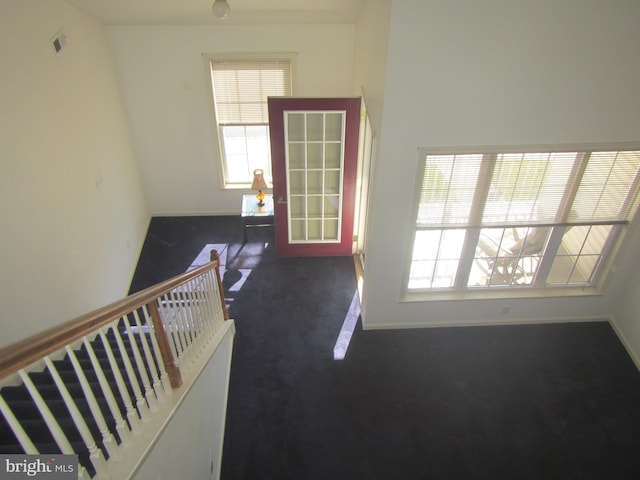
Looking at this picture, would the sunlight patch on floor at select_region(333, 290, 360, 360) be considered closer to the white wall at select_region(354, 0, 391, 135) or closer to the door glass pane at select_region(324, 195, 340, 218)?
the door glass pane at select_region(324, 195, 340, 218)

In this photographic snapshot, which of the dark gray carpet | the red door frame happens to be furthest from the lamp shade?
the dark gray carpet

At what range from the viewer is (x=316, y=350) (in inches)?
152

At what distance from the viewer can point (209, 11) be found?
421cm

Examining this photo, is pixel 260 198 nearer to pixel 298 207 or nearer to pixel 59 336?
pixel 298 207

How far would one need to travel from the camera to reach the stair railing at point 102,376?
1.35 metres

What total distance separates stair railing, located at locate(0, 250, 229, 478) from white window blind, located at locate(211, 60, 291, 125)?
8.64 ft

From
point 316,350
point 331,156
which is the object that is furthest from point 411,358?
point 331,156

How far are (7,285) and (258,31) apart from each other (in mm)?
3731

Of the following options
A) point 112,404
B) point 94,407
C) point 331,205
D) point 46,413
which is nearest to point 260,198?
point 331,205

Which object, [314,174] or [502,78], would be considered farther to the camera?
[314,174]

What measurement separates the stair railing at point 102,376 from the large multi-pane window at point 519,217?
2.01 metres

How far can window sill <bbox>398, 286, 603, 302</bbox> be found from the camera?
3961mm

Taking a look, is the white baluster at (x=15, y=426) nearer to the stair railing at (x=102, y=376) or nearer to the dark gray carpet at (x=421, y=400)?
the stair railing at (x=102, y=376)

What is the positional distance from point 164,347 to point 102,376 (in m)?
0.53
